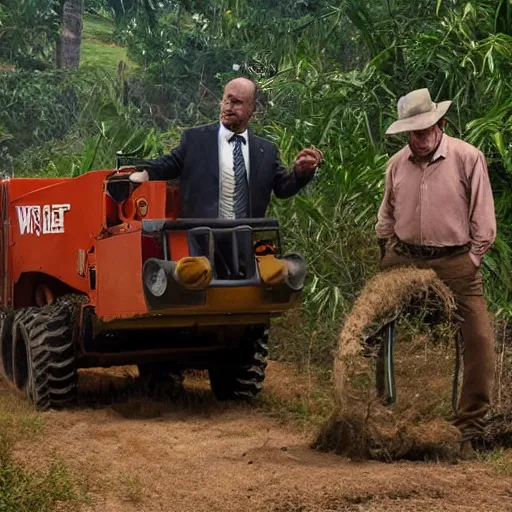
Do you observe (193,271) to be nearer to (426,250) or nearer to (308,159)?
(308,159)

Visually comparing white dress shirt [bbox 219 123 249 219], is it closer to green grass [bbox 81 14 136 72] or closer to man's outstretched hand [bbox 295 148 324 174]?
man's outstretched hand [bbox 295 148 324 174]

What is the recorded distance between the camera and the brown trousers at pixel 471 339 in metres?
6.55

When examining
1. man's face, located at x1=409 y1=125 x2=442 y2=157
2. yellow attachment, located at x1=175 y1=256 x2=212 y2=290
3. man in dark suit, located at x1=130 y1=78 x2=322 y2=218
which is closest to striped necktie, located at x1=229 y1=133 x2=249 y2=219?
man in dark suit, located at x1=130 y1=78 x2=322 y2=218

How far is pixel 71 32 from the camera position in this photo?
2897 centimetres

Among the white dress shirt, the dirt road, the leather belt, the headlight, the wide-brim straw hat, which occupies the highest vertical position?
the wide-brim straw hat

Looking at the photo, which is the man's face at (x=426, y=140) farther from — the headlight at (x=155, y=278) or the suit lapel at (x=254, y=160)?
the headlight at (x=155, y=278)

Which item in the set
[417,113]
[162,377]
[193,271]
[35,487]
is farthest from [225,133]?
[35,487]

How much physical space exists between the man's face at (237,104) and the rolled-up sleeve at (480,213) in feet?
5.38

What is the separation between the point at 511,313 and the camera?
9.35 m

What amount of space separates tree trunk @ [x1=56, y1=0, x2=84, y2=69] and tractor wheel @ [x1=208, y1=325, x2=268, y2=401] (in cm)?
2101

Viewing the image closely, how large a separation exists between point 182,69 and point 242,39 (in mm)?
3443

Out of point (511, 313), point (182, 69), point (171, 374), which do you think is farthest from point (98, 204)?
point (182, 69)

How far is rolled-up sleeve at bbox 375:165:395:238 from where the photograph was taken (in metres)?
6.92

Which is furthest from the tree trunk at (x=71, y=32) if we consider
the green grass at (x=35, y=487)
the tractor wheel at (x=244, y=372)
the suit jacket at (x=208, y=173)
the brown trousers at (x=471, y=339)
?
the green grass at (x=35, y=487)
